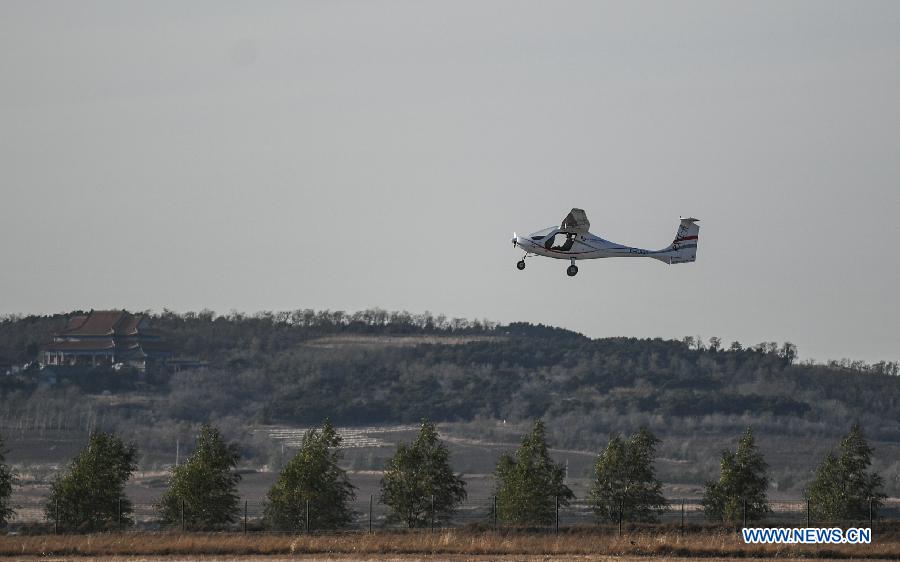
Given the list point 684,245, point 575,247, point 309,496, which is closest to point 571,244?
point 575,247

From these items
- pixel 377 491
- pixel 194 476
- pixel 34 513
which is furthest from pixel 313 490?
pixel 377 491

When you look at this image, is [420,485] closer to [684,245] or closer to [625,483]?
[625,483]

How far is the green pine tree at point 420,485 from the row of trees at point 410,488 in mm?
54

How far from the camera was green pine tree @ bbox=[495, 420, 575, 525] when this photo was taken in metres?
90.6

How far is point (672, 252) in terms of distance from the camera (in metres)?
85.0

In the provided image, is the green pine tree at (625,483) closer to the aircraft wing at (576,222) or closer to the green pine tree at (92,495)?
the aircraft wing at (576,222)

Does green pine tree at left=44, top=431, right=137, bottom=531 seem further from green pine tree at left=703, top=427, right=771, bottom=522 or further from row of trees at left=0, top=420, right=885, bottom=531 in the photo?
green pine tree at left=703, top=427, right=771, bottom=522

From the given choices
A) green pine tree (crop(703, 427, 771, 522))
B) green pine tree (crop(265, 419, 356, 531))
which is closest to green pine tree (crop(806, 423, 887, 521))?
green pine tree (crop(703, 427, 771, 522))

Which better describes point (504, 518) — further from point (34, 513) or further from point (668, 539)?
point (34, 513)

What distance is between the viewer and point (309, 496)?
88.8 meters

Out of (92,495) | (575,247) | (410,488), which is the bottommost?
(92,495)

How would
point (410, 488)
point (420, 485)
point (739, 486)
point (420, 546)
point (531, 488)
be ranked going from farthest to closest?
1. point (739, 486)
2. point (410, 488)
3. point (420, 485)
4. point (531, 488)
5. point (420, 546)

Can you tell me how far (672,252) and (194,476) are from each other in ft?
87.2

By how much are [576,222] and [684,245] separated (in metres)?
10.8
